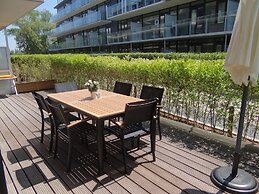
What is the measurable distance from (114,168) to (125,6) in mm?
20093

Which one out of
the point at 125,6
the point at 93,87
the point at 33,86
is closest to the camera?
the point at 93,87

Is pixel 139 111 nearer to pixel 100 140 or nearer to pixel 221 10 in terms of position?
pixel 100 140

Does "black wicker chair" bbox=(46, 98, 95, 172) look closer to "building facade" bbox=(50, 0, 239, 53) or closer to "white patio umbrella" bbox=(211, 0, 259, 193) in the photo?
"white patio umbrella" bbox=(211, 0, 259, 193)

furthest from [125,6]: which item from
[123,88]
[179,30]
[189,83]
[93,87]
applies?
[93,87]

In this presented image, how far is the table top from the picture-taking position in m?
2.66

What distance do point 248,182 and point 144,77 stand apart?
308 centimetres

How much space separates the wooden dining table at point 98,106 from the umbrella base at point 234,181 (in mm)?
1381

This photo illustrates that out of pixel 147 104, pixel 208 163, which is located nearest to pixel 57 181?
pixel 147 104

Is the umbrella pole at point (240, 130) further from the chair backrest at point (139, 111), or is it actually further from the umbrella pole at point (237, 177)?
the chair backrest at point (139, 111)

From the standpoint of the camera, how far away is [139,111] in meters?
2.59

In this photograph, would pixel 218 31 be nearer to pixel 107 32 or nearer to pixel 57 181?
pixel 57 181

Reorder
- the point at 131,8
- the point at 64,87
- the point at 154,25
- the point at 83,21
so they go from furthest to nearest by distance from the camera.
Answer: the point at 83,21, the point at 131,8, the point at 154,25, the point at 64,87

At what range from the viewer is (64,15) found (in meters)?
34.8

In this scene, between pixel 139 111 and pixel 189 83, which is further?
pixel 189 83
